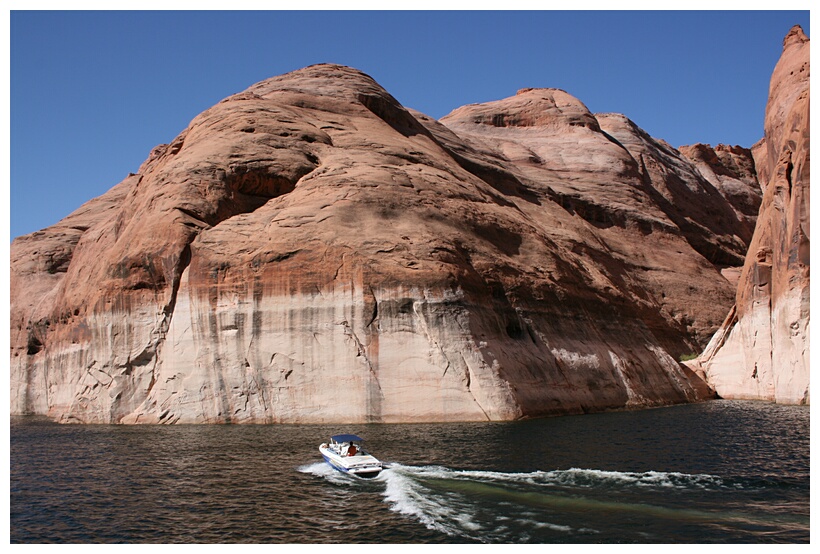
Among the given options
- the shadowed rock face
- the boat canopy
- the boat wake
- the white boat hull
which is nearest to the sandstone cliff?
the shadowed rock face

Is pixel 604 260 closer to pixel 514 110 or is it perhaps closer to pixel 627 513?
pixel 514 110

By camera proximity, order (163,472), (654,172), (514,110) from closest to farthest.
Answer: (163,472)
(654,172)
(514,110)

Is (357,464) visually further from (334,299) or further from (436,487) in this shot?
(334,299)

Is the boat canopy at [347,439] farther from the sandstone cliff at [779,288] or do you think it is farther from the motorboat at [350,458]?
the sandstone cliff at [779,288]

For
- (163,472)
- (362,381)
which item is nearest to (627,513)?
(163,472)

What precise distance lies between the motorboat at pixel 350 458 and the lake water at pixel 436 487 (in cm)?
37

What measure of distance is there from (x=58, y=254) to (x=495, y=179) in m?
42.5

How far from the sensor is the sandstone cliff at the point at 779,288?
46.5 m

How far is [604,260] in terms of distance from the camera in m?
67.7

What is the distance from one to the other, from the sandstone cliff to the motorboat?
29.7 metres

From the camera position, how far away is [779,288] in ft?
163

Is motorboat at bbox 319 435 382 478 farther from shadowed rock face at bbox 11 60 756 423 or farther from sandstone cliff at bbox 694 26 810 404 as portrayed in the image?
sandstone cliff at bbox 694 26 810 404

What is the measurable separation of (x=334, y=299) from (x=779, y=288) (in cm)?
2722

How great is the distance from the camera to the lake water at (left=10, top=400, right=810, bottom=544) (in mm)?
18703
